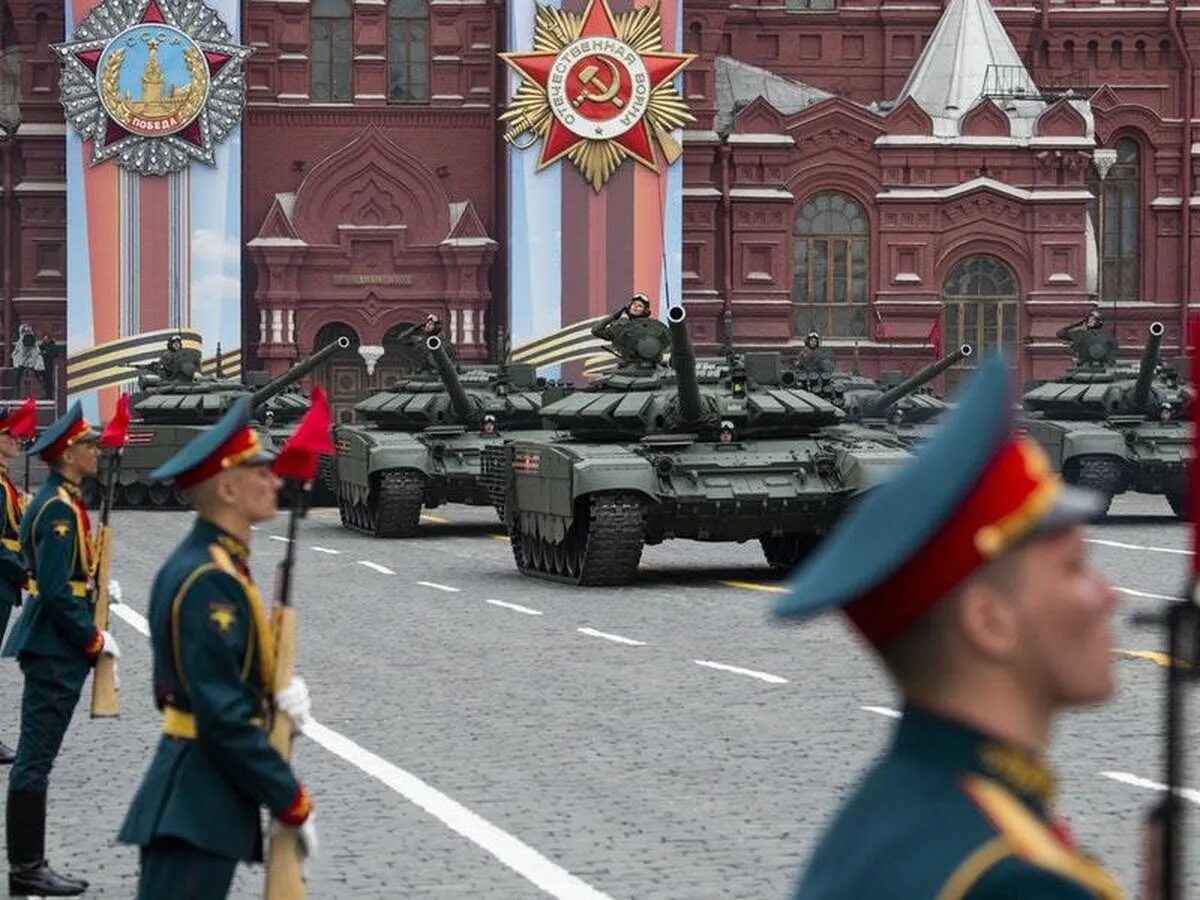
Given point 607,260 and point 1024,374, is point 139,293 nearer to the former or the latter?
point 607,260

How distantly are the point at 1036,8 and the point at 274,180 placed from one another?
16.0m

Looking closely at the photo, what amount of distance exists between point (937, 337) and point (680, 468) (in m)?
29.5

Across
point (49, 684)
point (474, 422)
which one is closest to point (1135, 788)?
point (49, 684)

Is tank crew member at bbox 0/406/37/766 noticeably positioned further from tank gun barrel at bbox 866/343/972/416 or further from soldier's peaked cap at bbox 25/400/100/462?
tank gun barrel at bbox 866/343/972/416

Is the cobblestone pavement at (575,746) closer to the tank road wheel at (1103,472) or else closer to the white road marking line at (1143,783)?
the white road marking line at (1143,783)

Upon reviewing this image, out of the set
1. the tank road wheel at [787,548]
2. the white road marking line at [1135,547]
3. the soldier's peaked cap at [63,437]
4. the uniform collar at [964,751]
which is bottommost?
the white road marking line at [1135,547]

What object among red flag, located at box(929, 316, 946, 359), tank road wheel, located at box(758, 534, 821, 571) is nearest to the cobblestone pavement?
tank road wheel, located at box(758, 534, 821, 571)

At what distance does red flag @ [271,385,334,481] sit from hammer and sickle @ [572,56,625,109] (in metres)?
43.8

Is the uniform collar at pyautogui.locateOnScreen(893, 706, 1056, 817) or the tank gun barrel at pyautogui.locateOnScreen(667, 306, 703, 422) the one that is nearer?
the uniform collar at pyautogui.locateOnScreen(893, 706, 1056, 817)

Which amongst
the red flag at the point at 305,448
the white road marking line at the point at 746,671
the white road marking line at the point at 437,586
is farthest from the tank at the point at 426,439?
the red flag at the point at 305,448

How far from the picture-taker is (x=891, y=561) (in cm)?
281

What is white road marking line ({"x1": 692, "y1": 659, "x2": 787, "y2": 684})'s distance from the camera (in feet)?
51.1

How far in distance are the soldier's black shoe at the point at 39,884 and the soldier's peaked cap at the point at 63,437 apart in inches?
78.3

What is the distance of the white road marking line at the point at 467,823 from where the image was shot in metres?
9.02
